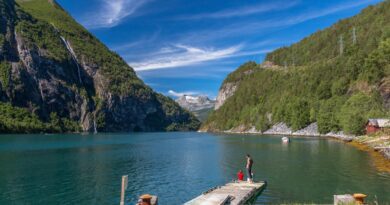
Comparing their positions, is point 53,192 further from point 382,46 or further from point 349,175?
point 382,46

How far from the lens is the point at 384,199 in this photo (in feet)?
133

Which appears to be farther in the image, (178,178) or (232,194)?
(178,178)

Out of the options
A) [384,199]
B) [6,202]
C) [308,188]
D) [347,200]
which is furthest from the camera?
[308,188]

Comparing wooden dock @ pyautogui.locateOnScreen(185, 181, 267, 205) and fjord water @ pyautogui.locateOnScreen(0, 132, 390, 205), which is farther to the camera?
fjord water @ pyautogui.locateOnScreen(0, 132, 390, 205)

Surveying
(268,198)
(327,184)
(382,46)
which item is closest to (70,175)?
(268,198)

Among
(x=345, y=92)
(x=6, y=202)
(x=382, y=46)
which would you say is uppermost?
(x=382, y=46)

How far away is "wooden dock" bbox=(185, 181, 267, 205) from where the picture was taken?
3730 cm

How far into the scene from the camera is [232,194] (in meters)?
42.7

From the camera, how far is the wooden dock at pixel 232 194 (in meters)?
37.3

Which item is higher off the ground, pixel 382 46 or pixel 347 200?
pixel 382 46

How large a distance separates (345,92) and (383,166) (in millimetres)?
142960

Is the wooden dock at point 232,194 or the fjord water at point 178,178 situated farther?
the fjord water at point 178,178

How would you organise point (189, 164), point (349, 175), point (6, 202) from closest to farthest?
point (6, 202)
point (349, 175)
point (189, 164)

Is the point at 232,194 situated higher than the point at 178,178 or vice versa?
the point at 232,194
